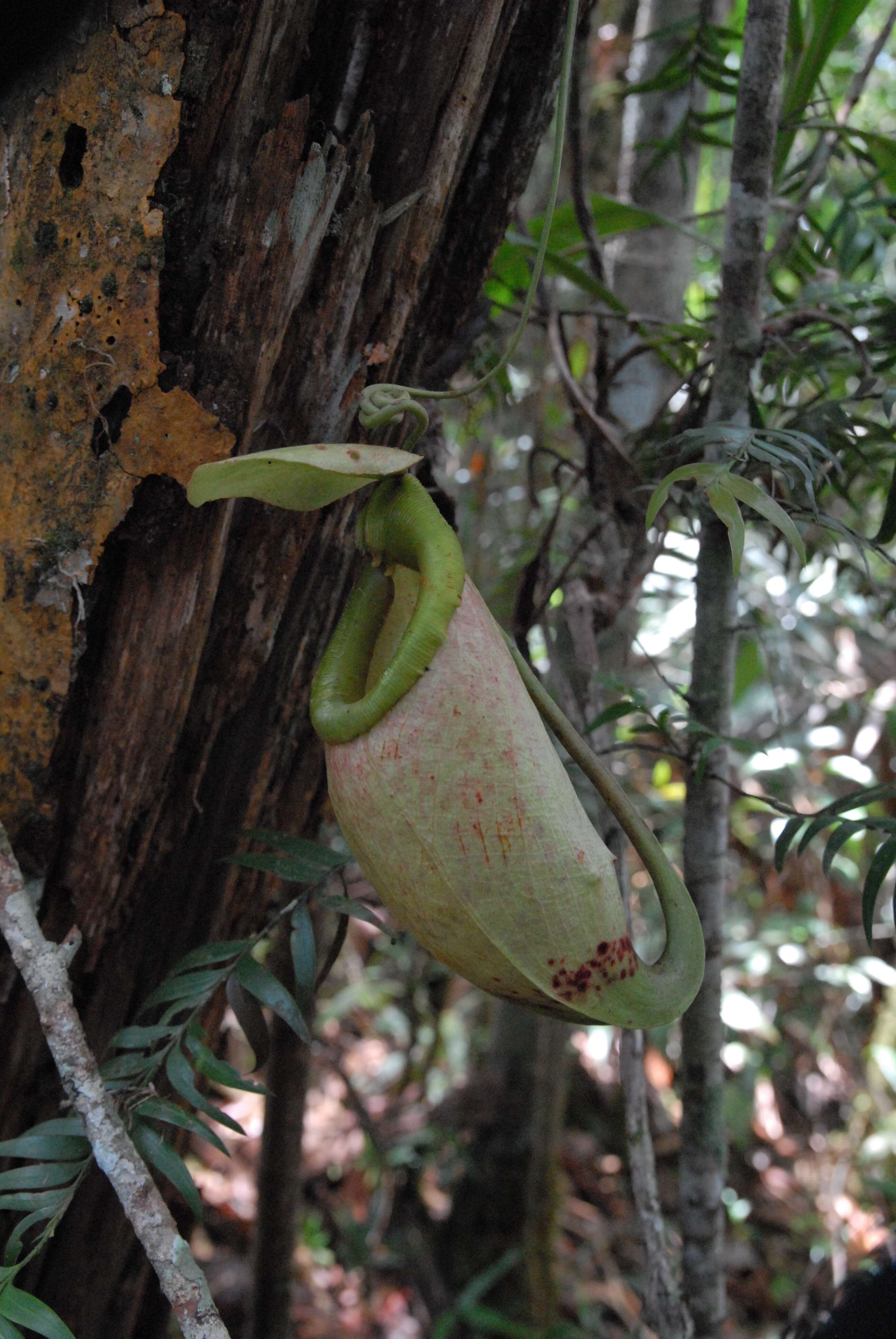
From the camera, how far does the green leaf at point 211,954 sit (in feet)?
2.86

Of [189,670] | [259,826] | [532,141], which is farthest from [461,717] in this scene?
[532,141]

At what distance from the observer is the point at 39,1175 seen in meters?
0.76

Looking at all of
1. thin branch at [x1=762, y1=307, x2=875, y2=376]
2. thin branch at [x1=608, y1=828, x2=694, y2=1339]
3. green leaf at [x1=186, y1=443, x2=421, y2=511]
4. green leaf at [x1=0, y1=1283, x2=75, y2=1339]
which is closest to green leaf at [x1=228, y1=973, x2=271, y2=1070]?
green leaf at [x1=0, y1=1283, x2=75, y2=1339]

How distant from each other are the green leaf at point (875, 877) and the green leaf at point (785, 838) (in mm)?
76

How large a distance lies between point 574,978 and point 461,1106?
1742mm

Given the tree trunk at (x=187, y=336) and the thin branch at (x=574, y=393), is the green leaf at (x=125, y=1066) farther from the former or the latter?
the thin branch at (x=574, y=393)

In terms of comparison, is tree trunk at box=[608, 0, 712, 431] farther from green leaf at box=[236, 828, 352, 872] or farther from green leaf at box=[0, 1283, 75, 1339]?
green leaf at box=[0, 1283, 75, 1339]

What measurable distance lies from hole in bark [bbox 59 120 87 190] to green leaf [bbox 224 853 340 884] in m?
0.65

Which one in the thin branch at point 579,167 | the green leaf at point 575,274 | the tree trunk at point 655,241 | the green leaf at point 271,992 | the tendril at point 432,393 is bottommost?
the green leaf at point 271,992

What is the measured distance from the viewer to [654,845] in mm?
775

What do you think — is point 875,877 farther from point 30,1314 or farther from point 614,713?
point 30,1314

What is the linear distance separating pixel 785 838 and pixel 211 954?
0.57 metres

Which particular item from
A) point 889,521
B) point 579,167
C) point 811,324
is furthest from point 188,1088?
point 579,167

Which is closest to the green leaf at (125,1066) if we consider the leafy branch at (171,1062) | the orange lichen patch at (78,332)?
the leafy branch at (171,1062)
